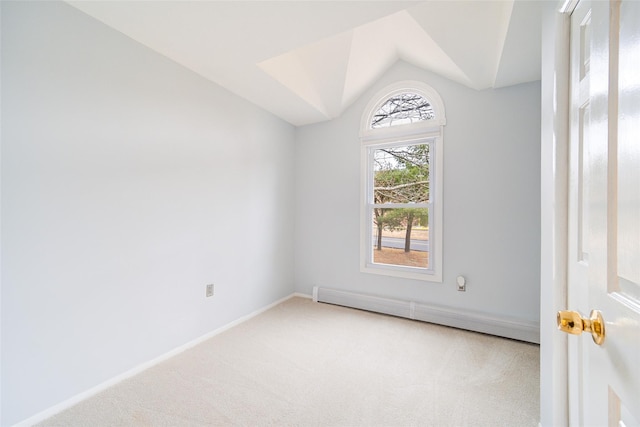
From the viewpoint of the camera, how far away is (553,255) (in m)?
1.17

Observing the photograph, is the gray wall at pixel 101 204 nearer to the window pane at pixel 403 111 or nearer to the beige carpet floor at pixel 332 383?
the beige carpet floor at pixel 332 383

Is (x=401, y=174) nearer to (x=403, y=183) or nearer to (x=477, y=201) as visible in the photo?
(x=403, y=183)

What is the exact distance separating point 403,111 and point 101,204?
9.83 ft

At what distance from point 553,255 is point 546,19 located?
111 cm

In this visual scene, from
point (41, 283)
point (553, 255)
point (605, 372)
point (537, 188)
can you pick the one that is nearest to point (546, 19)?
point (553, 255)

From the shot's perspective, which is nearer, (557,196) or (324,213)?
(557,196)

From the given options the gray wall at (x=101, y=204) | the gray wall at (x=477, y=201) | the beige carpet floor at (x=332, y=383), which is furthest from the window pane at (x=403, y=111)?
the beige carpet floor at (x=332, y=383)

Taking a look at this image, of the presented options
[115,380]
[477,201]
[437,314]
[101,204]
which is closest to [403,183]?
[477,201]

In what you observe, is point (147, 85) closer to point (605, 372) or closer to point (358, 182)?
point (358, 182)

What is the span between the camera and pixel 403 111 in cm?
313

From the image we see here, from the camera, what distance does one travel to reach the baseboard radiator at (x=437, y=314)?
2.47m

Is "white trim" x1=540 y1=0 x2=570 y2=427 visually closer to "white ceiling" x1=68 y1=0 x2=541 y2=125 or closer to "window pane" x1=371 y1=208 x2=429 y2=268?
"white ceiling" x1=68 y1=0 x2=541 y2=125

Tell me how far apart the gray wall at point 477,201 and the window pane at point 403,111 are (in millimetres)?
187

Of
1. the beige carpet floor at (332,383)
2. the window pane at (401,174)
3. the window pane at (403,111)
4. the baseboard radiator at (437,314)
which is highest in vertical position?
the window pane at (403,111)
